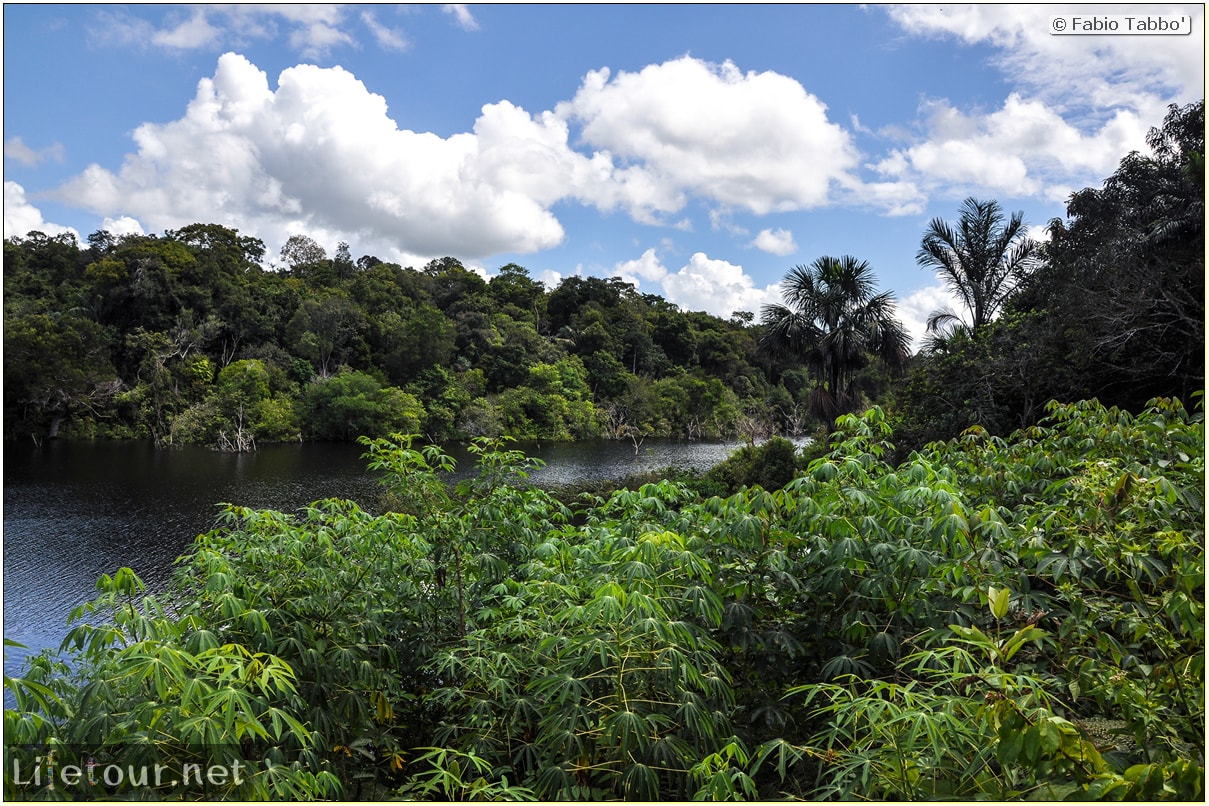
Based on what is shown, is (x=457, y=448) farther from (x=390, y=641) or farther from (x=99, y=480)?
(x=390, y=641)

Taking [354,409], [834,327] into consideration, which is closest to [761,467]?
[834,327]

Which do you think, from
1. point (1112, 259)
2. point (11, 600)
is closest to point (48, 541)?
point (11, 600)

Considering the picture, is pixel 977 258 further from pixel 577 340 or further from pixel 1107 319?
pixel 577 340

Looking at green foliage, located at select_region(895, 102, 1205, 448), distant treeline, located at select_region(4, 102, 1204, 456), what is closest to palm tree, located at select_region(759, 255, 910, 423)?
distant treeline, located at select_region(4, 102, 1204, 456)

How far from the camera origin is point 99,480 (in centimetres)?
1689

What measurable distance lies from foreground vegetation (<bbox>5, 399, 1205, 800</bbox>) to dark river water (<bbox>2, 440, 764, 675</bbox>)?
2.19 meters

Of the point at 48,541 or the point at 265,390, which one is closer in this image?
the point at 48,541

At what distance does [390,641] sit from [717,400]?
110ft

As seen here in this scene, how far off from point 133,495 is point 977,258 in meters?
19.0

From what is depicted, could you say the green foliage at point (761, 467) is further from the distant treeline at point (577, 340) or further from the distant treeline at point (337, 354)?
the distant treeline at point (337, 354)

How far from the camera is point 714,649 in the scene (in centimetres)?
227

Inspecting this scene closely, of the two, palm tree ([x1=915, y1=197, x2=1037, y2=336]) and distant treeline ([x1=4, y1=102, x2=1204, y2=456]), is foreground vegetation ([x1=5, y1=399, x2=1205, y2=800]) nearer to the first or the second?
distant treeline ([x1=4, y1=102, x2=1204, y2=456])

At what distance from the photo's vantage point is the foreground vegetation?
5.39ft

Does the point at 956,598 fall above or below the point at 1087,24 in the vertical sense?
below
